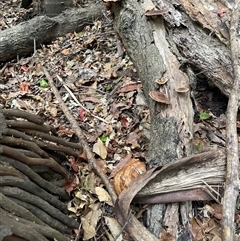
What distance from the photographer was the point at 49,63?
5.91 meters

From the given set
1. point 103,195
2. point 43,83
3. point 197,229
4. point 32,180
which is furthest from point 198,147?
point 43,83

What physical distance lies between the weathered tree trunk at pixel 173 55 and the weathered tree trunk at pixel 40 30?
2.22m

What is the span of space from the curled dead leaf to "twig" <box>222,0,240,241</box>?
71 centimetres

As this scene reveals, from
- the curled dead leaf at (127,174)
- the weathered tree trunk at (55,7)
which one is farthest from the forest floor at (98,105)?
the weathered tree trunk at (55,7)

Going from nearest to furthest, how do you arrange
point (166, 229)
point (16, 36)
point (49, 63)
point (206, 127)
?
point (166, 229)
point (206, 127)
point (49, 63)
point (16, 36)

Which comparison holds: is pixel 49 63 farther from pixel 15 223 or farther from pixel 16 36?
pixel 15 223

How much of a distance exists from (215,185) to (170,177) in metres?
0.36

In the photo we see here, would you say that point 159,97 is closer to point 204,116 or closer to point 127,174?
point 204,116

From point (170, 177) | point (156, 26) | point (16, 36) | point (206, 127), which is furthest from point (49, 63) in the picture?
point (170, 177)

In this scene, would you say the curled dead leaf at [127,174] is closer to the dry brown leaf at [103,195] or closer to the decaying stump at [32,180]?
the dry brown leaf at [103,195]

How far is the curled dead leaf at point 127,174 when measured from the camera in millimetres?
3365

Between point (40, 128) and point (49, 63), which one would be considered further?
point (49, 63)

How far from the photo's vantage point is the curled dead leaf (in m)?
3.37

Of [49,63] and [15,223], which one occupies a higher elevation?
[49,63]
